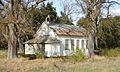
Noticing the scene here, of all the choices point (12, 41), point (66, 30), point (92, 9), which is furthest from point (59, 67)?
point (66, 30)

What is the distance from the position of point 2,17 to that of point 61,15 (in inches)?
2093

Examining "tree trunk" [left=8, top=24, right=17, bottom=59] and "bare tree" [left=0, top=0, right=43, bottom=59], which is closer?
"bare tree" [left=0, top=0, right=43, bottom=59]

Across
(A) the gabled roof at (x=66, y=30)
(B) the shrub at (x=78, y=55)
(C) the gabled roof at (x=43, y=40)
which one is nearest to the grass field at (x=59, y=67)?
(B) the shrub at (x=78, y=55)

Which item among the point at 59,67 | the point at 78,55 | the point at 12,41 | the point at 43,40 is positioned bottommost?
the point at 59,67

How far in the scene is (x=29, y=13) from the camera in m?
34.8

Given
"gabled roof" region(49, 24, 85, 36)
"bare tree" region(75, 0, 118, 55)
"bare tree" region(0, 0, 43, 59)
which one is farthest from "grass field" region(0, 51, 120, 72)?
"gabled roof" region(49, 24, 85, 36)

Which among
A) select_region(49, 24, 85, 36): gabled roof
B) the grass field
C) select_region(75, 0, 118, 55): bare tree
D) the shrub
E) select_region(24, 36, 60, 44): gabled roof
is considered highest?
select_region(75, 0, 118, 55): bare tree

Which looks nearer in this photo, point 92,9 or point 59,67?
point 59,67

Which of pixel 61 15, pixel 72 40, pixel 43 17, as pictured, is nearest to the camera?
pixel 72 40

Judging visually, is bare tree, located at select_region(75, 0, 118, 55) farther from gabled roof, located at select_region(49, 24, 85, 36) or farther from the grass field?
the grass field

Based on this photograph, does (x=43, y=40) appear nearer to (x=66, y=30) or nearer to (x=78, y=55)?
(x=66, y=30)

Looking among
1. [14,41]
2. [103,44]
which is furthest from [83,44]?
[14,41]

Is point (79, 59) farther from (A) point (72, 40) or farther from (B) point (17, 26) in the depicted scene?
(A) point (72, 40)

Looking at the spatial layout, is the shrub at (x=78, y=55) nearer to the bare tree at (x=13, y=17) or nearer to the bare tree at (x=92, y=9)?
the bare tree at (x=13, y=17)
